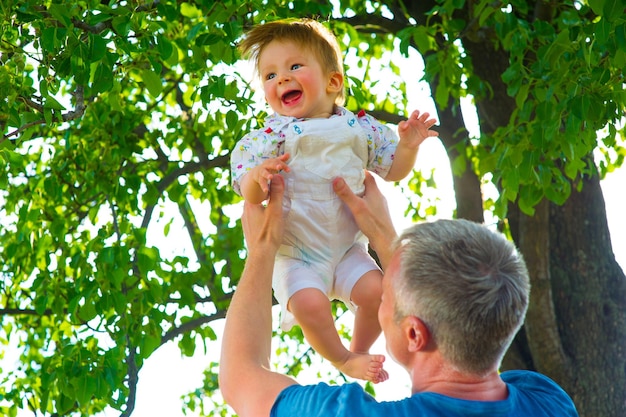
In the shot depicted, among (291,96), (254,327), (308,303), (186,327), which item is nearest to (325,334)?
(308,303)

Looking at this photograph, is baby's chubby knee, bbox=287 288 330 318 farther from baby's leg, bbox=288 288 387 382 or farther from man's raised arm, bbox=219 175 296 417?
man's raised arm, bbox=219 175 296 417

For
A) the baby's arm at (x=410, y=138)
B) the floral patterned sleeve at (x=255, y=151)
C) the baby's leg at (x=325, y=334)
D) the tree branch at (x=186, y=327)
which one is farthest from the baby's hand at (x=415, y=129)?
the tree branch at (x=186, y=327)

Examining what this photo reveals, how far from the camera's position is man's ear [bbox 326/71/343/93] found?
3.22 metres

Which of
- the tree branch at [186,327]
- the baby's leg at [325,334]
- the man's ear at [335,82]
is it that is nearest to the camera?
the baby's leg at [325,334]

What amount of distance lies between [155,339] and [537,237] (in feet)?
8.09

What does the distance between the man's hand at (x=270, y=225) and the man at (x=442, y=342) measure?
39 centimetres

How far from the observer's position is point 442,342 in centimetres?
248

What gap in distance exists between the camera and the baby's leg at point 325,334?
298cm

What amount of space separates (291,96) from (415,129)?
412 mm

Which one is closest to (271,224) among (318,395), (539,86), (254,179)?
(254,179)

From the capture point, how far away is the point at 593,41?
466 centimetres

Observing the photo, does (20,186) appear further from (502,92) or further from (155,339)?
(502,92)

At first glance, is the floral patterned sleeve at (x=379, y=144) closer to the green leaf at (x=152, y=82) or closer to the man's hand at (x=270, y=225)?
the man's hand at (x=270, y=225)

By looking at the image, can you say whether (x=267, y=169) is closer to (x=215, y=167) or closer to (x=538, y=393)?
(x=538, y=393)
